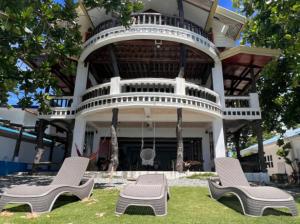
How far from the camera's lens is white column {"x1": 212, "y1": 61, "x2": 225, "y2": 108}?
13136 millimetres

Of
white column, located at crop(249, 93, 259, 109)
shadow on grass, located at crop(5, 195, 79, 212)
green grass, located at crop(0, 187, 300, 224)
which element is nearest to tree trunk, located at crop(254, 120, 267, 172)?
white column, located at crop(249, 93, 259, 109)

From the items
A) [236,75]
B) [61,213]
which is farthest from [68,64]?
[236,75]

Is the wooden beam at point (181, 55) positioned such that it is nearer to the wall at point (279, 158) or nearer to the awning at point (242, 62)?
the awning at point (242, 62)

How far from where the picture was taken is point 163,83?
38.3ft

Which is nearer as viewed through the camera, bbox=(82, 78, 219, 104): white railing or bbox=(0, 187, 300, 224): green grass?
bbox=(0, 187, 300, 224): green grass

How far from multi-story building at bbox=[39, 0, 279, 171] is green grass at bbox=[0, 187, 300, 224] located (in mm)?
5323

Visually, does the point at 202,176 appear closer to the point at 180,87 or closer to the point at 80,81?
the point at 180,87

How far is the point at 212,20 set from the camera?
48.4 ft

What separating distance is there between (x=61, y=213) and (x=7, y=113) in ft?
53.0

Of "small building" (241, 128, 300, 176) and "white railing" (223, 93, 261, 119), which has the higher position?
"white railing" (223, 93, 261, 119)

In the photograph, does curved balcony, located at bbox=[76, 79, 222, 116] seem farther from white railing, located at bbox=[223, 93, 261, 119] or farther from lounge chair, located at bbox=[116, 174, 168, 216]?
lounge chair, located at bbox=[116, 174, 168, 216]

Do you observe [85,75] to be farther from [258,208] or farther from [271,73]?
[258,208]

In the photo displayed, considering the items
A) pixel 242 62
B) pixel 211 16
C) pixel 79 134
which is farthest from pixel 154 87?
pixel 211 16

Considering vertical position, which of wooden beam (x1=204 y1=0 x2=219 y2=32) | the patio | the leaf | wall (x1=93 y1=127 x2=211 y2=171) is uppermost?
wooden beam (x1=204 y1=0 x2=219 y2=32)
